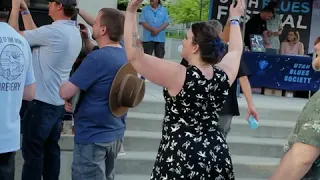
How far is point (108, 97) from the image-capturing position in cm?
392

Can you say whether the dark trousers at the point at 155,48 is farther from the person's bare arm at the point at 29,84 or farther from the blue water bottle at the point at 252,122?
the person's bare arm at the point at 29,84

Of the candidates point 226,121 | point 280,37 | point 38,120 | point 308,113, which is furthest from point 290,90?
point 308,113

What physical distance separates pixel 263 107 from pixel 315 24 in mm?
4574

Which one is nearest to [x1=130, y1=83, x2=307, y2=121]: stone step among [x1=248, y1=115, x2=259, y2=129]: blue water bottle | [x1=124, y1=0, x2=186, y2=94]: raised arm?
[x1=248, y1=115, x2=259, y2=129]: blue water bottle

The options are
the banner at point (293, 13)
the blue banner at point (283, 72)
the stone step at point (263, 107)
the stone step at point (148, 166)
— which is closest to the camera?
the stone step at point (148, 166)

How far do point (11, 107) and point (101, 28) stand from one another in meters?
0.84

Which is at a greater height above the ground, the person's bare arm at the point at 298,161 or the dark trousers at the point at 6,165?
the person's bare arm at the point at 298,161

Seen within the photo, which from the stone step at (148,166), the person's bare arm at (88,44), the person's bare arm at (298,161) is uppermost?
the person's bare arm at (88,44)

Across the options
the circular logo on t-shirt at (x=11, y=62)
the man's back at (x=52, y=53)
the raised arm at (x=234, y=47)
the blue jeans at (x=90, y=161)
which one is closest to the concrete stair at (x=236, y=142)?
the man's back at (x=52, y=53)

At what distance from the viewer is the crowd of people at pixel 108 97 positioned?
2.97m

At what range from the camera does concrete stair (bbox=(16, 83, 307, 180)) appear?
652 centimetres

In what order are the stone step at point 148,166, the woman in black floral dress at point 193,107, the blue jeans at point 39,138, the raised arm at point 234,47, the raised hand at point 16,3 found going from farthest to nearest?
1. the stone step at point 148,166
2. the blue jeans at point 39,138
3. the raised hand at point 16,3
4. the raised arm at point 234,47
5. the woman in black floral dress at point 193,107

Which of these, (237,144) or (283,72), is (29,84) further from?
(283,72)

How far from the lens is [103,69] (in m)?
3.85
